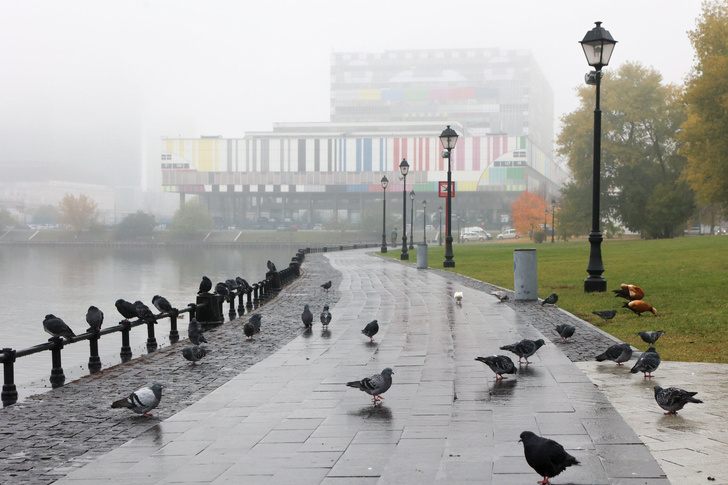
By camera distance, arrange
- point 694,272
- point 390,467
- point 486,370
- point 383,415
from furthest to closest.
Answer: point 694,272 → point 486,370 → point 383,415 → point 390,467

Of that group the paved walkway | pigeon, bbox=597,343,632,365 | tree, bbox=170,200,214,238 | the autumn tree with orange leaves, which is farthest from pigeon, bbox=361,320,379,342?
tree, bbox=170,200,214,238

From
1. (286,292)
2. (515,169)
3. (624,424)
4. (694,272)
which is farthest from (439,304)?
(515,169)

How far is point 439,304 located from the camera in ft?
53.2

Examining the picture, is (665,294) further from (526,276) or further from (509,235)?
(509,235)

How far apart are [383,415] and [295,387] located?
1712 mm

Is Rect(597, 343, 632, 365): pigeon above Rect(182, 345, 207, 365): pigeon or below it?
above

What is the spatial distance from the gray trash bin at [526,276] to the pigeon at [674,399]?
34.3 ft

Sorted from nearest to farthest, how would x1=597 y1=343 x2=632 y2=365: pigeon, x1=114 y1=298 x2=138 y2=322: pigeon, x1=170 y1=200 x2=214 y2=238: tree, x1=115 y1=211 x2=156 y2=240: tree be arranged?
1. x1=597 y1=343 x2=632 y2=365: pigeon
2. x1=114 y1=298 x2=138 y2=322: pigeon
3. x1=170 y1=200 x2=214 y2=238: tree
4. x1=115 y1=211 x2=156 y2=240: tree

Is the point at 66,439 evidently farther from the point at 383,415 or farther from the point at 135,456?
the point at 383,415

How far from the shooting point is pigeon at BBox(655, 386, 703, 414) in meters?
6.00

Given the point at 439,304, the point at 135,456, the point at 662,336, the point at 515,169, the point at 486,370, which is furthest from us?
the point at 515,169

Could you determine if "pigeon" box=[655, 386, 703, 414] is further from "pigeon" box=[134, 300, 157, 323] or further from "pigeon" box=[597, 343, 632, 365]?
"pigeon" box=[134, 300, 157, 323]

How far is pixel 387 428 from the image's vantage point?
19.5 ft

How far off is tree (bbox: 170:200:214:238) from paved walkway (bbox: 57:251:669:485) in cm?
12061
